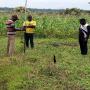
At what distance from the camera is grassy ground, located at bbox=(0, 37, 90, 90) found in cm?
1139

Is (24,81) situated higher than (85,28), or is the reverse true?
(85,28)

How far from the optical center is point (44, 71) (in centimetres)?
1322

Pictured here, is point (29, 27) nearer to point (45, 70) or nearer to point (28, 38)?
point (28, 38)

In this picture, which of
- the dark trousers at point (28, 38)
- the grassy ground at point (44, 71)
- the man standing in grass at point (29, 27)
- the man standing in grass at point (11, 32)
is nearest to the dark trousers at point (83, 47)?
the grassy ground at point (44, 71)

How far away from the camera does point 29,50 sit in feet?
61.7

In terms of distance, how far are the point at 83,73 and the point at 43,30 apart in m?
15.5

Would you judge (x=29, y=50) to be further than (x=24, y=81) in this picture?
Yes

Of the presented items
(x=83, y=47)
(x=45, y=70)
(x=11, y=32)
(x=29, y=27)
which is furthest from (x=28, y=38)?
(x=45, y=70)

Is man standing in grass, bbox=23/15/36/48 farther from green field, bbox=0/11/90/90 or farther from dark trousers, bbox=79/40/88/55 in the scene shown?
dark trousers, bbox=79/40/88/55

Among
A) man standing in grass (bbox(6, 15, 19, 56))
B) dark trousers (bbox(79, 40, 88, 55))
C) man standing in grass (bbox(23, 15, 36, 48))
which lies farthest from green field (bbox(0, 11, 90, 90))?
man standing in grass (bbox(23, 15, 36, 48))

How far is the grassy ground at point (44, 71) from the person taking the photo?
1139 cm

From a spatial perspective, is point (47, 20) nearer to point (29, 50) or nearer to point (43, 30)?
point (43, 30)

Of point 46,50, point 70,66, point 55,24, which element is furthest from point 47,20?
point 70,66

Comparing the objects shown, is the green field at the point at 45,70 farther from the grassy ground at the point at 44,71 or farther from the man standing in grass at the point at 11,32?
the man standing in grass at the point at 11,32
